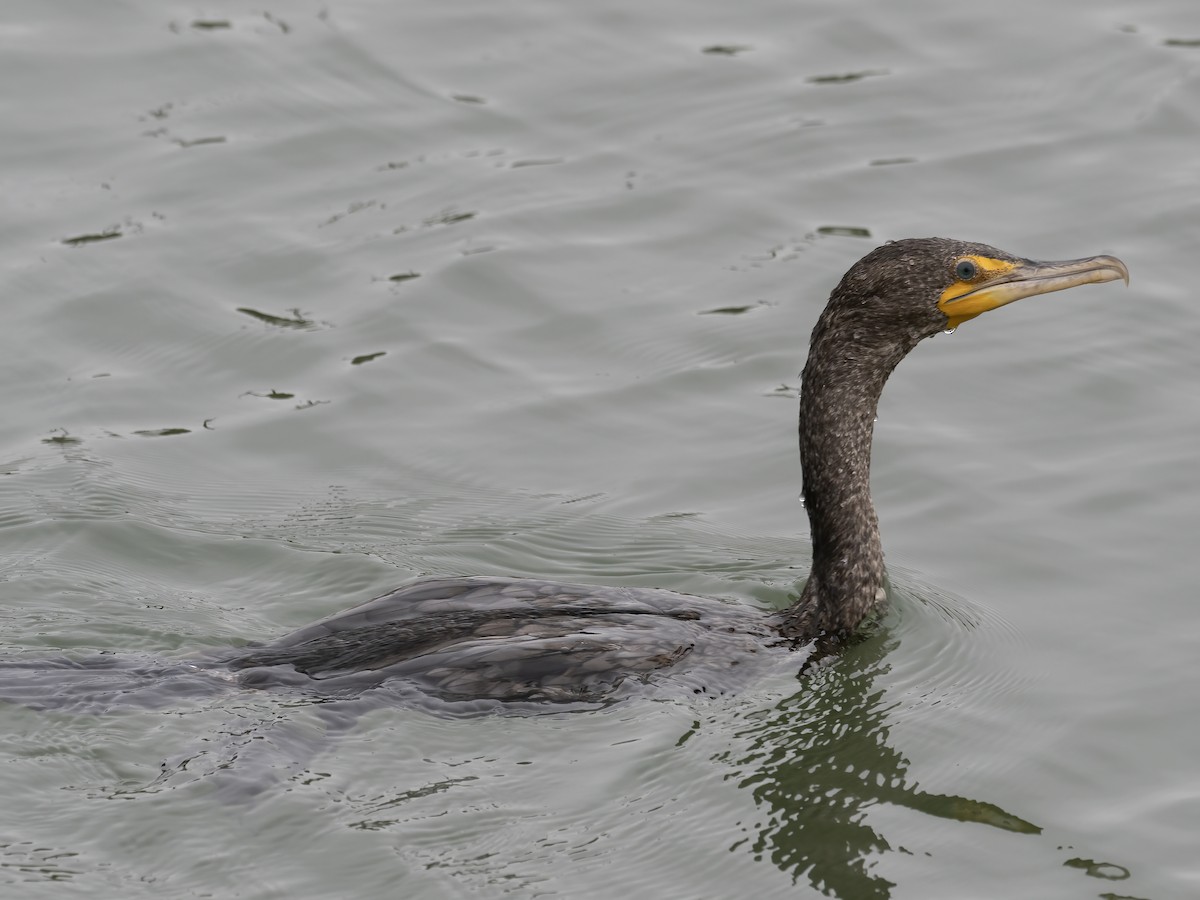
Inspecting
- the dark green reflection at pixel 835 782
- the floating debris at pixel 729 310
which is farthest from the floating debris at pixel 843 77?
the dark green reflection at pixel 835 782

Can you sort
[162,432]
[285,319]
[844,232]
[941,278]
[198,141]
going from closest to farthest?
[941,278] < [162,432] < [285,319] < [844,232] < [198,141]

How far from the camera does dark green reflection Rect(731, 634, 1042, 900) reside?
6.69 metres

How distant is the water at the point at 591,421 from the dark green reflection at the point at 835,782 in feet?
0.06

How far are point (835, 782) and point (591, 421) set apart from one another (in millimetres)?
3100

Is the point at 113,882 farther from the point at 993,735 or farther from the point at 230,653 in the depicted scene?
the point at 993,735

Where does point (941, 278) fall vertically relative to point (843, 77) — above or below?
below

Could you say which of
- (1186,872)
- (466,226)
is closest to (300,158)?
(466,226)

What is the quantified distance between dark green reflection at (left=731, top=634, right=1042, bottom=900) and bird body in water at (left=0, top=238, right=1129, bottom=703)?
0.61ft

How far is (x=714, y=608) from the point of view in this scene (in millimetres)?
7750

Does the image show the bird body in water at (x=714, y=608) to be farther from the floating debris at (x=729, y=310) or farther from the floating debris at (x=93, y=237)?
the floating debris at (x=93, y=237)

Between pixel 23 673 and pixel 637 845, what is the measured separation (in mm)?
2407

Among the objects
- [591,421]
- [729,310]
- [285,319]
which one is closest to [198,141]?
[285,319]

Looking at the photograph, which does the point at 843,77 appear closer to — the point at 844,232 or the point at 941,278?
the point at 844,232

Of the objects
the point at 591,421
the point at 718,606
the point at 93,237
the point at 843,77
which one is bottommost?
the point at 718,606
